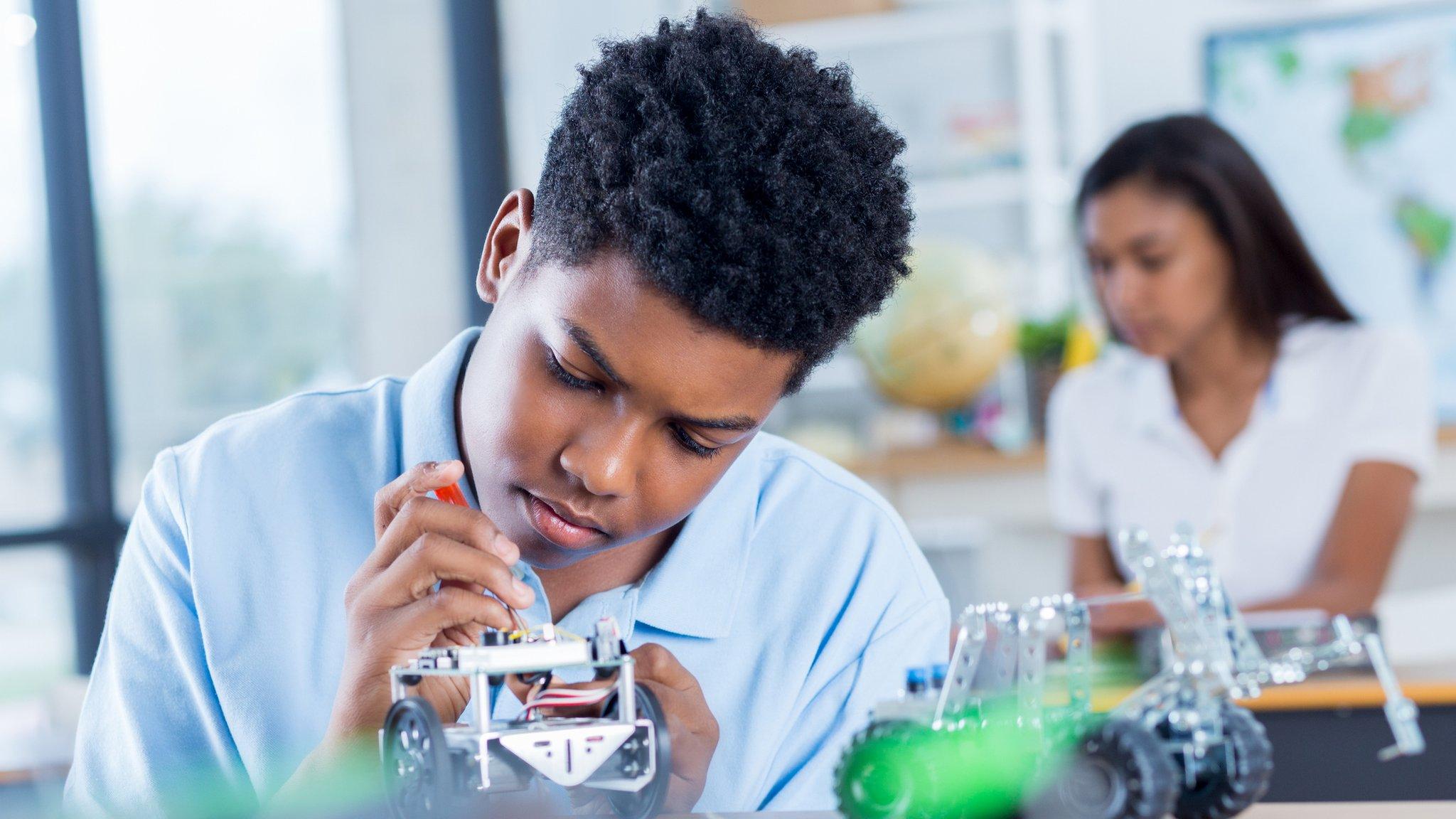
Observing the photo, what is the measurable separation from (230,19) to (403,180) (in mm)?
558

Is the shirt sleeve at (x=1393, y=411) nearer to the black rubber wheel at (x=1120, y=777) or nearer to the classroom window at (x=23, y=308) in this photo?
the black rubber wheel at (x=1120, y=777)

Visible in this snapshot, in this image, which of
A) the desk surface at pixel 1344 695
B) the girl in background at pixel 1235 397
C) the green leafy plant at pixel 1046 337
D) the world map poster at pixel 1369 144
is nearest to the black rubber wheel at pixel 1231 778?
the desk surface at pixel 1344 695

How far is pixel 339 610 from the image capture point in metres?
1.08

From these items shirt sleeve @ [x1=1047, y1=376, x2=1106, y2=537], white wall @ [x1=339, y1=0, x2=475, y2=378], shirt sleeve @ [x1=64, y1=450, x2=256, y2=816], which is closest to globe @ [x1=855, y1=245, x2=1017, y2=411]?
shirt sleeve @ [x1=1047, y1=376, x2=1106, y2=537]

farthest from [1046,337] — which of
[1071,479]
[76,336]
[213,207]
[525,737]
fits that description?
[525,737]

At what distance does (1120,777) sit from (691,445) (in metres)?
0.36

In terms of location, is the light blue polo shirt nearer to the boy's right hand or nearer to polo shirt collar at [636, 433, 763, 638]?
polo shirt collar at [636, 433, 763, 638]

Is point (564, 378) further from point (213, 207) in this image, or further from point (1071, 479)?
point (213, 207)

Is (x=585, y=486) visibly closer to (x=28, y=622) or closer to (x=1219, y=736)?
(x=1219, y=736)

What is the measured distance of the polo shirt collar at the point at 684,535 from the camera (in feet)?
3.56

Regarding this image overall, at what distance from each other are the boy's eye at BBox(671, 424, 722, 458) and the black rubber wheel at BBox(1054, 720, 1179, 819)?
12.7 inches

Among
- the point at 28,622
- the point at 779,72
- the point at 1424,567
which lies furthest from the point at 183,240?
the point at 1424,567

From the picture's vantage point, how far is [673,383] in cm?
88

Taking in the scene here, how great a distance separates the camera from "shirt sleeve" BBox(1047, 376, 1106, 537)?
242 centimetres
